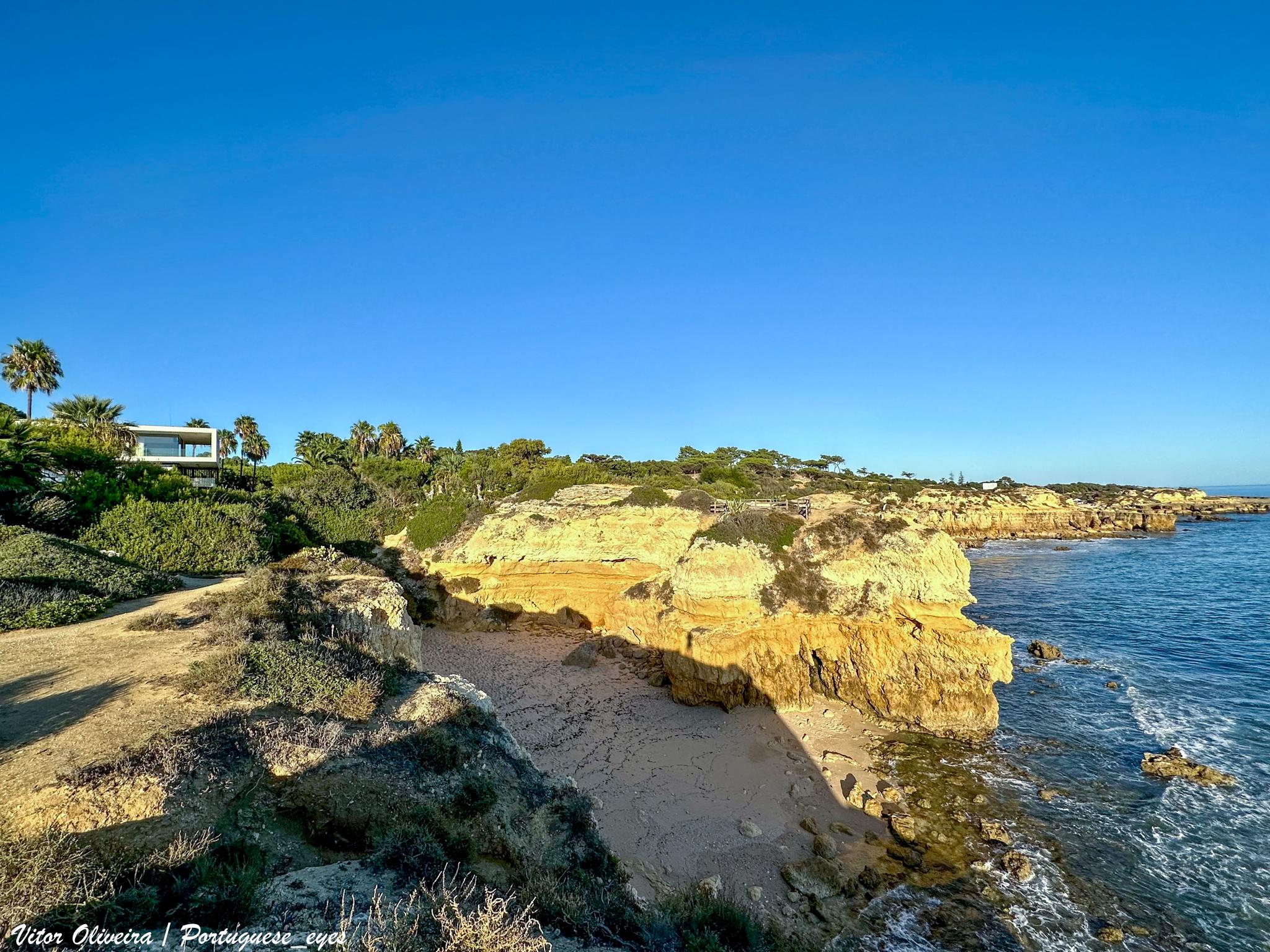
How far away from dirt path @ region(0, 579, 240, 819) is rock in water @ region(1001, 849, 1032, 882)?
14.5m

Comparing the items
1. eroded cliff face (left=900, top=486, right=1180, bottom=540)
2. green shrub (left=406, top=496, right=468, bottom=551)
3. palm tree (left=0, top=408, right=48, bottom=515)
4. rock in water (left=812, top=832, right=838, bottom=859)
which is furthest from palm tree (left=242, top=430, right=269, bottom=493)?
eroded cliff face (left=900, top=486, right=1180, bottom=540)

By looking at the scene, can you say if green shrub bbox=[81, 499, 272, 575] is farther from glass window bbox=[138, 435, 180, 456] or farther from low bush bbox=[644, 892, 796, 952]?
glass window bbox=[138, 435, 180, 456]

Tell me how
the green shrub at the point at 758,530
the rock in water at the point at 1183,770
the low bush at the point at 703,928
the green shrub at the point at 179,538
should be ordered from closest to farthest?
the low bush at the point at 703,928 → the rock in water at the point at 1183,770 → the green shrub at the point at 758,530 → the green shrub at the point at 179,538

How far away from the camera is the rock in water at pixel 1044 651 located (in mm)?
22109

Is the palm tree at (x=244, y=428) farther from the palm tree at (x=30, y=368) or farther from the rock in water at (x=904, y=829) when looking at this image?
the rock in water at (x=904, y=829)

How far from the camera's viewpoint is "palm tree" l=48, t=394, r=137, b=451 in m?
36.1

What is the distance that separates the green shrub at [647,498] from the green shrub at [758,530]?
5.33 meters

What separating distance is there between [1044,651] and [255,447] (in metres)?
64.3

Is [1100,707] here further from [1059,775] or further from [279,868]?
[279,868]

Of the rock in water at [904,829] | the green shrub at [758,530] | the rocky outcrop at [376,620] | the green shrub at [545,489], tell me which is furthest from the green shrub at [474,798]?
the green shrub at [545,489]

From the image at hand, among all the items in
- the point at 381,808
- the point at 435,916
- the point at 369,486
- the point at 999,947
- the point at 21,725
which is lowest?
the point at 999,947

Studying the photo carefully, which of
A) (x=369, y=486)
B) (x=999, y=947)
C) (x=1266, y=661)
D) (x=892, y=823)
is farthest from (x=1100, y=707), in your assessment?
(x=369, y=486)

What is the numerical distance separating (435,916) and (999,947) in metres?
10.1

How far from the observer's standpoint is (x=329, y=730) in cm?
773
